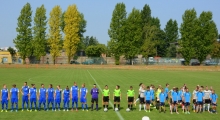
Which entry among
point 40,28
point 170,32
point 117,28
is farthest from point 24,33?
point 170,32

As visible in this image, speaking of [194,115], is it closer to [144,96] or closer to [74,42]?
[144,96]

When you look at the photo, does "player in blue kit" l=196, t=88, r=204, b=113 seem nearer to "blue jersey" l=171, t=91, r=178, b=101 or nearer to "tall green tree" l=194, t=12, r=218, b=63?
"blue jersey" l=171, t=91, r=178, b=101

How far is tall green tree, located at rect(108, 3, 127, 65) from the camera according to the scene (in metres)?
77.2

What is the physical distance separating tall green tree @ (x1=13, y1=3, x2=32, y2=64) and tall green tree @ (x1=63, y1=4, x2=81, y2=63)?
1009cm

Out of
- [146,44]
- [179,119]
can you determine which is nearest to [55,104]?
[179,119]

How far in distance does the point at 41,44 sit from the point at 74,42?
9.34 metres

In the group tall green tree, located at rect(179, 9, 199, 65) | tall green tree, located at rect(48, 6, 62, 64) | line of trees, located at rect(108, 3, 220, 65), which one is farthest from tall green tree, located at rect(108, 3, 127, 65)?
tall green tree, located at rect(179, 9, 199, 65)

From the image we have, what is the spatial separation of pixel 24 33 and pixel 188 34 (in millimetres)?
46569

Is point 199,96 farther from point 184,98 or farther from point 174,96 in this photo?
point 174,96

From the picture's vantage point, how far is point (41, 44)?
7775 cm

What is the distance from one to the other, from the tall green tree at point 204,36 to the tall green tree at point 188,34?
1.40 m

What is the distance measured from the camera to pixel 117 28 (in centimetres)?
7912

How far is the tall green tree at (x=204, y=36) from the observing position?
77438 millimetres

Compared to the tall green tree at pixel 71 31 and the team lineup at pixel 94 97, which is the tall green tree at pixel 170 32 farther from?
the team lineup at pixel 94 97
